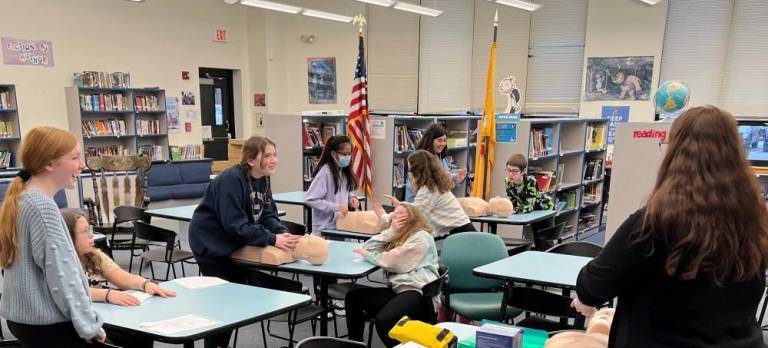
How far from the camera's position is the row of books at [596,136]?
708cm

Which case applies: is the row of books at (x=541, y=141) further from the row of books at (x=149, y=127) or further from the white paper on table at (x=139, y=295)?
the row of books at (x=149, y=127)

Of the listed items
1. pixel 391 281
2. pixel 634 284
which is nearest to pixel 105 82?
pixel 391 281

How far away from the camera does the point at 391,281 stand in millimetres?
3021

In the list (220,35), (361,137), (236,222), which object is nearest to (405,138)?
(361,137)

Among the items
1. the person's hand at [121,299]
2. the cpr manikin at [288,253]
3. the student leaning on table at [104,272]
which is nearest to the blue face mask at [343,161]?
the cpr manikin at [288,253]

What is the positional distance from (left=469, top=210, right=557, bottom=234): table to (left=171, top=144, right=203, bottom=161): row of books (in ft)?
23.4

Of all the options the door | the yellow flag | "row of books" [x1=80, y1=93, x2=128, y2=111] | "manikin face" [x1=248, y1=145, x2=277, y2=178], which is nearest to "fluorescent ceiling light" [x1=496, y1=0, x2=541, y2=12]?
the yellow flag

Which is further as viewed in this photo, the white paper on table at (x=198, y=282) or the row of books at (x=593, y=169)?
the row of books at (x=593, y=169)

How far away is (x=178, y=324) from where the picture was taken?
2055 millimetres

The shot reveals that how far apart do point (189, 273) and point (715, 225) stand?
15.8 feet

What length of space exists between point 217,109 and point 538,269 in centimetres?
936

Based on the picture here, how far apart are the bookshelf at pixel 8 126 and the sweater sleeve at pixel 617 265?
8.85m

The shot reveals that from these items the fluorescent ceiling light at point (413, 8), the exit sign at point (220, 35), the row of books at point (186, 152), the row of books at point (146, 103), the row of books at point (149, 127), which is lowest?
the row of books at point (186, 152)

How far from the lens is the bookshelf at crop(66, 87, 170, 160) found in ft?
28.1
